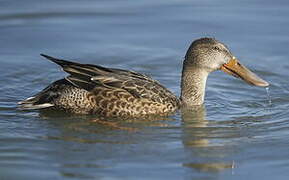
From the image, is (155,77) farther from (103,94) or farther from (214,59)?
(103,94)

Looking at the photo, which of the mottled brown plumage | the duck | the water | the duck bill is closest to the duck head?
the duck bill

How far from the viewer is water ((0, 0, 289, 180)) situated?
8.05m

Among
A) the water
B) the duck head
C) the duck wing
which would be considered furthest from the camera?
the duck head

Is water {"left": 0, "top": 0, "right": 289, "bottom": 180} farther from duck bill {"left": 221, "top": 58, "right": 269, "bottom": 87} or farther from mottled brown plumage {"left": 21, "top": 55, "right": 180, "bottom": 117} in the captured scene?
duck bill {"left": 221, "top": 58, "right": 269, "bottom": 87}

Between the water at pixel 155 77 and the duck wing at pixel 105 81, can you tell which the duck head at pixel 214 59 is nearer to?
the water at pixel 155 77

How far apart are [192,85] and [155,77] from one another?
1.19 m

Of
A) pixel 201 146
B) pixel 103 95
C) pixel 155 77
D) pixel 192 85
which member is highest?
pixel 155 77

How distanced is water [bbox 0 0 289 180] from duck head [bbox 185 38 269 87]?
1.32 feet

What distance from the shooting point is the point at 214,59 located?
10.0 m

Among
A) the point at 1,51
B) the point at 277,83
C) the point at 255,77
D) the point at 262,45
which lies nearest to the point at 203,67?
the point at 255,77

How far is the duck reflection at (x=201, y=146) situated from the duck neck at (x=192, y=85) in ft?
0.55

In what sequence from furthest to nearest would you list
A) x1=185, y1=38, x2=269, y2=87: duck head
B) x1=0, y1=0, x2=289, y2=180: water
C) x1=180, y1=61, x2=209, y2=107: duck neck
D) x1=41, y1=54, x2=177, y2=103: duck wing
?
x1=180, y1=61, x2=209, y2=107: duck neck, x1=185, y1=38, x2=269, y2=87: duck head, x1=41, y1=54, x2=177, y2=103: duck wing, x1=0, y1=0, x2=289, y2=180: water

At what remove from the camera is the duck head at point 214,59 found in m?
9.99

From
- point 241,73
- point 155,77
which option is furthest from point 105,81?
point 155,77
